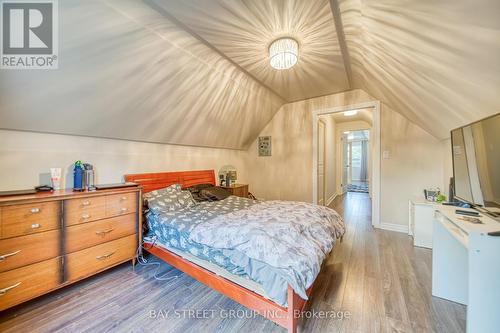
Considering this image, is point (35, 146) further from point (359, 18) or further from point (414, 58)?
point (414, 58)

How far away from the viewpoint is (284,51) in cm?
210

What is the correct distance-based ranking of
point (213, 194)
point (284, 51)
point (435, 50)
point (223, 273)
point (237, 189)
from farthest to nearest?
point (237, 189), point (213, 194), point (284, 51), point (223, 273), point (435, 50)

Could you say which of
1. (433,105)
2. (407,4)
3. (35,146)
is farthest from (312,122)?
(35,146)

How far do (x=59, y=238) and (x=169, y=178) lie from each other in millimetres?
1656

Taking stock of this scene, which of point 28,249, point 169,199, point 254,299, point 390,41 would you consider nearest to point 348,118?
point 390,41

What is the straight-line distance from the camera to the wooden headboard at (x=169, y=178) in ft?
9.58

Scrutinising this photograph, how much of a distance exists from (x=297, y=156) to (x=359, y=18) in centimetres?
296

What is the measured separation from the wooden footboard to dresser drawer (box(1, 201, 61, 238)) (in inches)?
47.6

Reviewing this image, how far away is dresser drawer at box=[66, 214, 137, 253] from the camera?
1.88m

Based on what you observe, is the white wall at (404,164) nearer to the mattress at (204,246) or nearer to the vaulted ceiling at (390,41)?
the vaulted ceiling at (390,41)

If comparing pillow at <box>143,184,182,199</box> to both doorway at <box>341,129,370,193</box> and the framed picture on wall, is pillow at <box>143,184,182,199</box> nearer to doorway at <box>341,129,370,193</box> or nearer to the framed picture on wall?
the framed picture on wall

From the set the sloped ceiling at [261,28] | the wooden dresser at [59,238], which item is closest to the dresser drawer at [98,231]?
the wooden dresser at [59,238]

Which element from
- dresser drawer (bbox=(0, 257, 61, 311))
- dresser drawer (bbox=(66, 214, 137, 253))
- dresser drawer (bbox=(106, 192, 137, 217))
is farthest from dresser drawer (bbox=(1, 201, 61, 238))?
dresser drawer (bbox=(106, 192, 137, 217))

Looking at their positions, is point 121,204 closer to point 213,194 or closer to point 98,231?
point 98,231
